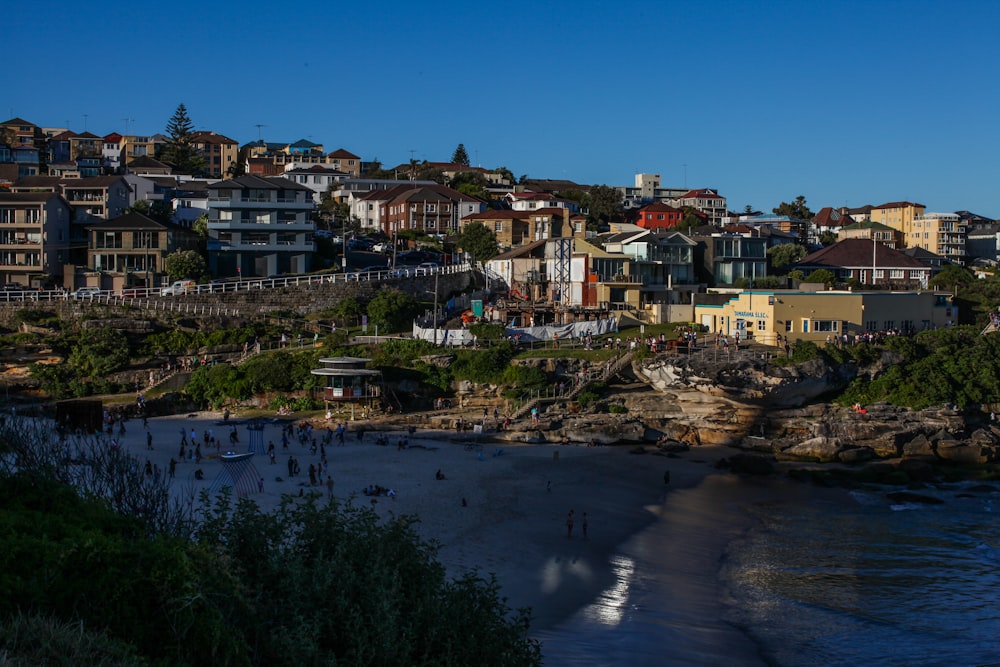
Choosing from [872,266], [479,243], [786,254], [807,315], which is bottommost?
[807,315]

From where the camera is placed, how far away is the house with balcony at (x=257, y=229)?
198ft

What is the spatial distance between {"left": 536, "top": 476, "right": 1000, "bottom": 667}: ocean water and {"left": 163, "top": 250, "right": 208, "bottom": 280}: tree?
36.0 metres

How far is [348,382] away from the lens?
42.0 metres

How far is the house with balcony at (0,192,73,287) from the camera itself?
191ft

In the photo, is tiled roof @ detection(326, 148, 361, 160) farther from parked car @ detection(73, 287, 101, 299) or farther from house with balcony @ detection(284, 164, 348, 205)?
parked car @ detection(73, 287, 101, 299)

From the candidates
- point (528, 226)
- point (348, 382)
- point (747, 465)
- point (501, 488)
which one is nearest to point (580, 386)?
point (747, 465)

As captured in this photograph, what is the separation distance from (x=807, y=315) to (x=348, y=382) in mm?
23226

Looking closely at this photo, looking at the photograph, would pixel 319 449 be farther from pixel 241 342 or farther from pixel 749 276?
pixel 749 276

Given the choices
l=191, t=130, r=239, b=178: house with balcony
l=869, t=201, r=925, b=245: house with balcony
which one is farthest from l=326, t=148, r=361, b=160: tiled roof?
l=869, t=201, r=925, b=245: house with balcony

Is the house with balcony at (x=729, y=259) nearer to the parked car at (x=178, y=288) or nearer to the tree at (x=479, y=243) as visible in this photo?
the tree at (x=479, y=243)

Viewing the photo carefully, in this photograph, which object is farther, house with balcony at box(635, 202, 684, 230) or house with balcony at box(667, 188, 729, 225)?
house with balcony at box(667, 188, 729, 225)

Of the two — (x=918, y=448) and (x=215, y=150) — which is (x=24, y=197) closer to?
(x=918, y=448)

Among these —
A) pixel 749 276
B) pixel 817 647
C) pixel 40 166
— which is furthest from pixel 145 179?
pixel 817 647

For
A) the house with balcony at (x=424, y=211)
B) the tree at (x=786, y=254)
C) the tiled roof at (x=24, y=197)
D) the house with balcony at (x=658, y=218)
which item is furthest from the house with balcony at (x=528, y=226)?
the tiled roof at (x=24, y=197)
